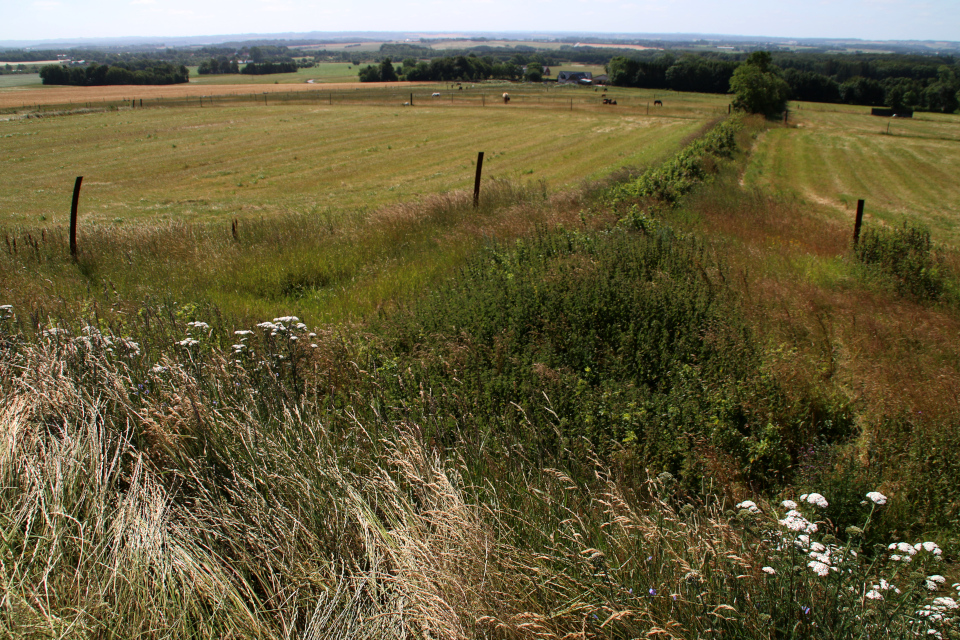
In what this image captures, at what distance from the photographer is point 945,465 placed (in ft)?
14.9

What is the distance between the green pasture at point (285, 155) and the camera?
79.2ft

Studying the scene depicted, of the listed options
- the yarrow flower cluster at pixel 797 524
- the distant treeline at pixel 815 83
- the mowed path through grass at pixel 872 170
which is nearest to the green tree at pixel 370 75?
the distant treeline at pixel 815 83

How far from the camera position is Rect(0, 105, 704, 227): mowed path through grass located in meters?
23.9

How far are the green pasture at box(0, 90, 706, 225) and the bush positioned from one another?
12.4m

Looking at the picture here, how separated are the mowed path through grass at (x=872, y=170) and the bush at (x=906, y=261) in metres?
5.82

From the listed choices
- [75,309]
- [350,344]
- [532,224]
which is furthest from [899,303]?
[75,309]

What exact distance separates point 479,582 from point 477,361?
10.5ft

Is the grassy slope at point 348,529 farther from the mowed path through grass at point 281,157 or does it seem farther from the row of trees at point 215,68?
the row of trees at point 215,68

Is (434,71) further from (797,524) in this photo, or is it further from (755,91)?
(797,524)

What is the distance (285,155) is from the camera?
35.7 m

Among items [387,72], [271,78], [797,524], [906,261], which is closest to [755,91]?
[906,261]

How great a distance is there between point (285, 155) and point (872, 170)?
109 ft

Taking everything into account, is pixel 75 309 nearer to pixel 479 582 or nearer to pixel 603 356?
pixel 603 356

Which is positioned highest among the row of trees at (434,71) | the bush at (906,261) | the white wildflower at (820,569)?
the row of trees at (434,71)
